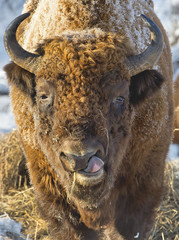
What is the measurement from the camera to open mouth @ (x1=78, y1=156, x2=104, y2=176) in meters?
2.56

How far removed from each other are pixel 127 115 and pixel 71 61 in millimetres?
778

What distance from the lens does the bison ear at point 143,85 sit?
3.33 meters

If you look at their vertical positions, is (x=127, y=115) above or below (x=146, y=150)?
above

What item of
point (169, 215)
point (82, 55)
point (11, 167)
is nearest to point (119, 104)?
point (82, 55)

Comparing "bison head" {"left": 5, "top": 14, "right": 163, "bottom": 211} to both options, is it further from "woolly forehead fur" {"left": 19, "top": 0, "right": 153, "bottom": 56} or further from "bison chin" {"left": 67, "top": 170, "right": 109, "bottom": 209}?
"woolly forehead fur" {"left": 19, "top": 0, "right": 153, "bottom": 56}

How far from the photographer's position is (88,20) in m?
3.42

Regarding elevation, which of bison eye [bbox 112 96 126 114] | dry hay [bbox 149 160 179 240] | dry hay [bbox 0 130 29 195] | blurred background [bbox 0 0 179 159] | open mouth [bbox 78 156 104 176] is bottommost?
blurred background [bbox 0 0 179 159]

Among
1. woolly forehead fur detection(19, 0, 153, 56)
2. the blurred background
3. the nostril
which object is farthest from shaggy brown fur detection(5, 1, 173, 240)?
the blurred background

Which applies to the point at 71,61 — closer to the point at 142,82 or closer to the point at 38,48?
the point at 38,48

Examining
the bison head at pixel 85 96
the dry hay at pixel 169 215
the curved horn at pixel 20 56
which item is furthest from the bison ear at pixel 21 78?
the dry hay at pixel 169 215

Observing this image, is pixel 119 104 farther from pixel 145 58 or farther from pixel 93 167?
pixel 93 167

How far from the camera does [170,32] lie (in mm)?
13086

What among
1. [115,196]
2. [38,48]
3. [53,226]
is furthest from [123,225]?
[38,48]

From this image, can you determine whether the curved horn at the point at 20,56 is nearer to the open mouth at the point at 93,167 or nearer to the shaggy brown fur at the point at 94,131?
the shaggy brown fur at the point at 94,131
